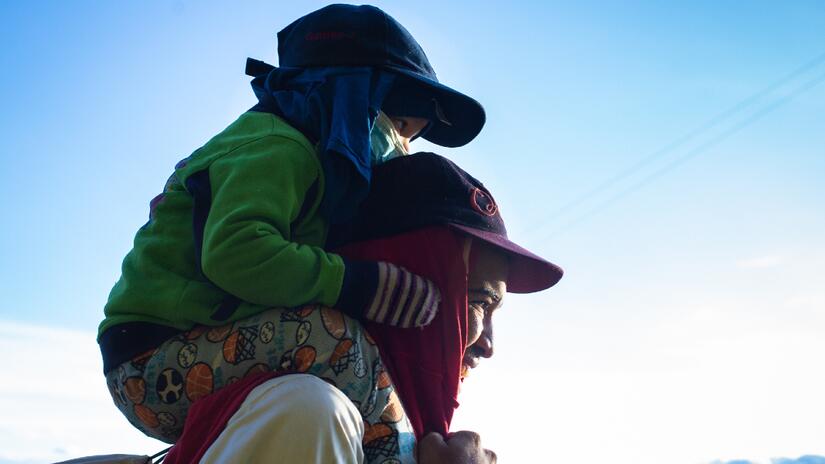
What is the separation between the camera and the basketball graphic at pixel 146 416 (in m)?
2.30

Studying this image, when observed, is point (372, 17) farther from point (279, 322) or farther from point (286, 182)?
point (279, 322)

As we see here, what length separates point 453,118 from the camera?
3145 mm

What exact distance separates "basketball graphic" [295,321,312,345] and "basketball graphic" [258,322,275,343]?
6 cm

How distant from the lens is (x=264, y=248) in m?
2.12

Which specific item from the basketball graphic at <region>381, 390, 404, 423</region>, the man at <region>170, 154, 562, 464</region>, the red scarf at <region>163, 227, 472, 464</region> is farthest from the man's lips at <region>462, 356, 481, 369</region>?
the basketball graphic at <region>381, 390, 404, 423</region>

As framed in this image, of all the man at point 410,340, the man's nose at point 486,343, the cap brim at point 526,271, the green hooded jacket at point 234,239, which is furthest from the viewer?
the man's nose at point 486,343

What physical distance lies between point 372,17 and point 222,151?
733 mm

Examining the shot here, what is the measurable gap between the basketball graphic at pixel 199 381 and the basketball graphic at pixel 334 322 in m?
0.29

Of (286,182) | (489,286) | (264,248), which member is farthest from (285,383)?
(489,286)

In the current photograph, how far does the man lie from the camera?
6.50 ft

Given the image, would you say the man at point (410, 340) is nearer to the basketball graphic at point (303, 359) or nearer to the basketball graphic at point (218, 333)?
A: the basketball graphic at point (303, 359)

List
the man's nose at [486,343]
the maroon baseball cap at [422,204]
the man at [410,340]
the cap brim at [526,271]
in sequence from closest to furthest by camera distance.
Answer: the man at [410,340] → the maroon baseball cap at [422,204] → the cap brim at [526,271] → the man's nose at [486,343]

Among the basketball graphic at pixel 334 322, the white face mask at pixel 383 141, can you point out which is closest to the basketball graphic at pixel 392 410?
the basketball graphic at pixel 334 322

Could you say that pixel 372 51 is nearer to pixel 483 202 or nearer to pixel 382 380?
pixel 483 202
